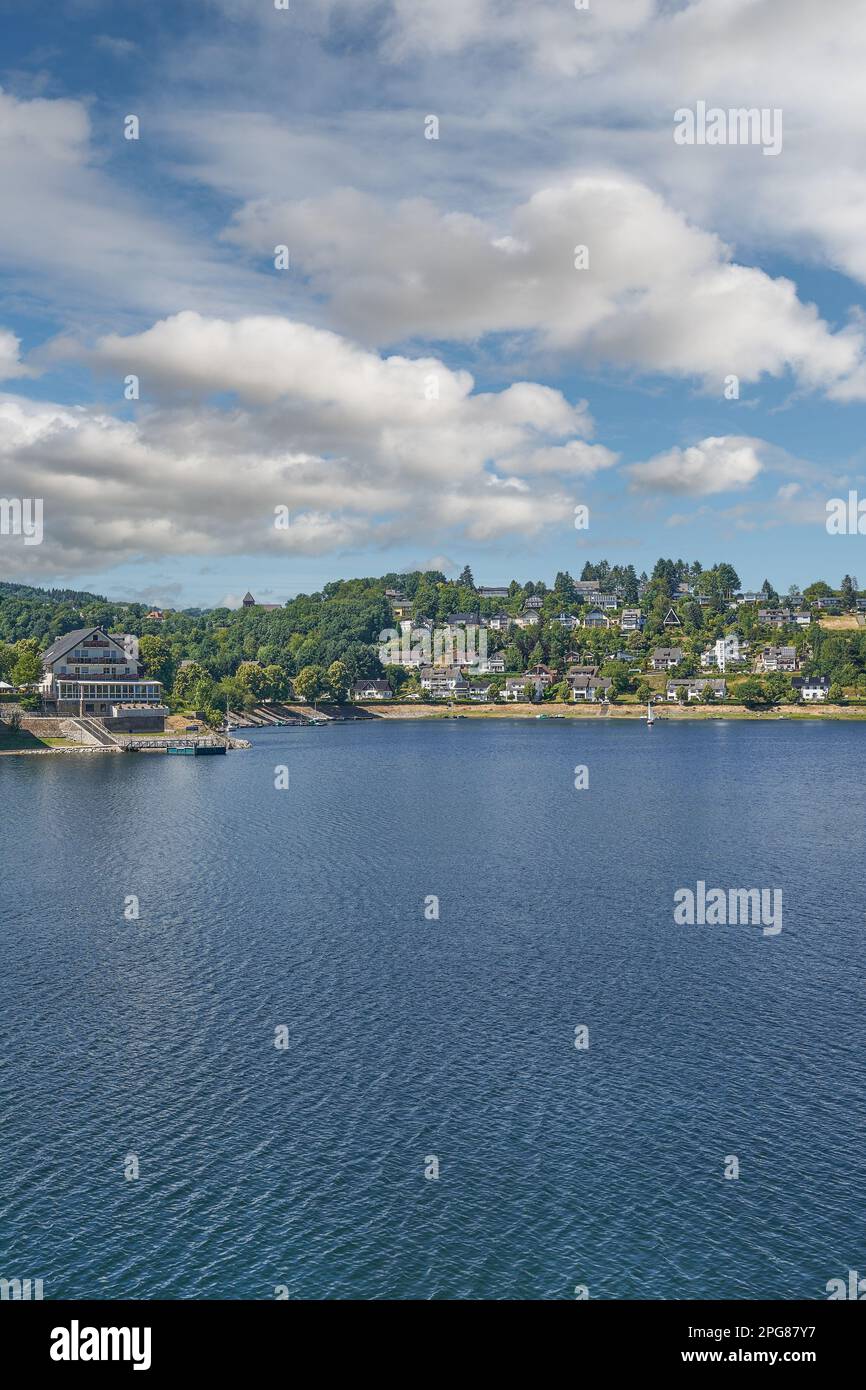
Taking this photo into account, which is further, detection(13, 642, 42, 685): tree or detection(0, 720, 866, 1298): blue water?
detection(13, 642, 42, 685): tree

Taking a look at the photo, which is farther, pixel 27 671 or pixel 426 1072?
pixel 27 671

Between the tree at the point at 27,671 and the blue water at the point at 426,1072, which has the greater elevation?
the tree at the point at 27,671

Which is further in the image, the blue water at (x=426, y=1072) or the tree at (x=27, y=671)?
the tree at (x=27, y=671)

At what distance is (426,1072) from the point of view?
44.9 meters

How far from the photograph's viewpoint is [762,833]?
102688 mm

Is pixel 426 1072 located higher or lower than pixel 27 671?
lower

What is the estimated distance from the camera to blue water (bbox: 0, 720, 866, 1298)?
3238 cm

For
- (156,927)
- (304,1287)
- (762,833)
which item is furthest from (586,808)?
(304,1287)

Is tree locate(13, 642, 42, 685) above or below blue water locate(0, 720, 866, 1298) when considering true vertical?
above

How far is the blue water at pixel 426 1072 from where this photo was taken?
106 feet

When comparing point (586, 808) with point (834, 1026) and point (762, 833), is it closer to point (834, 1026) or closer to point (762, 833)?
point (762, 833)

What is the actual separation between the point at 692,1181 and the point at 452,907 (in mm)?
38380
